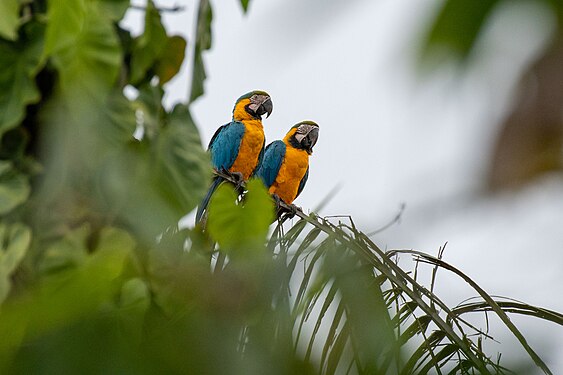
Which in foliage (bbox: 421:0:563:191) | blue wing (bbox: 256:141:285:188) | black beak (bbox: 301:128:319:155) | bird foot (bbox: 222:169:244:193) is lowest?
foliage (bbox: 421:0:563:191)

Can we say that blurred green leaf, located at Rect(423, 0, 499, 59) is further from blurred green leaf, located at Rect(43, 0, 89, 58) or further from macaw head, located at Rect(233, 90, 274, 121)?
macaw head, located at Rect(233, 90, 274, 121)

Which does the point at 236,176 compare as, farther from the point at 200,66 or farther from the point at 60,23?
the point at 60,23

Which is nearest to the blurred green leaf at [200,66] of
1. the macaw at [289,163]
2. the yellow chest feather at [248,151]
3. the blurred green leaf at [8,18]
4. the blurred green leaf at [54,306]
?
the blurred green leaf at [8,18]

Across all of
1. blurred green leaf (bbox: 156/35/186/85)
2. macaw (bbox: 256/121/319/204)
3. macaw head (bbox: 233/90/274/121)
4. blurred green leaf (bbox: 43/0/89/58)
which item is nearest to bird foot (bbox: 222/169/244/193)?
macaw (bbox: 256/121/319/204)

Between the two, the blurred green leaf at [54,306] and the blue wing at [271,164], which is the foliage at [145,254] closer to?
the blurred green leaf at [54,306]

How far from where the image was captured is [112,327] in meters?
0.16

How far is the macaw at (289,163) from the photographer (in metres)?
3.11

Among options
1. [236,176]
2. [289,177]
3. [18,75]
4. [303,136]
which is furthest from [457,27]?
[303,136]

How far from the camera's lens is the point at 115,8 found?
99 cm

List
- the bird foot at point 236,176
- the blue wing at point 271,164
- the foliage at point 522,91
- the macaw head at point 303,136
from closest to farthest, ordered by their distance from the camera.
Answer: the foliage at point 522,91 < the bird foot at point 236,176 < the blue wing at point 271,164 < the macaw head at point 303,136

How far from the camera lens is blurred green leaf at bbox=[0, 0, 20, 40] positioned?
3.09 feet

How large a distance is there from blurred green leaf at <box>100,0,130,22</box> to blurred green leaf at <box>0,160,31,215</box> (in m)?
0.22

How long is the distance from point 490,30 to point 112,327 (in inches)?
3.6

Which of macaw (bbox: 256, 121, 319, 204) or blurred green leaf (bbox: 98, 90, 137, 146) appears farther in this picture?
macaw (bbox: 256, 121, 319, 204)
